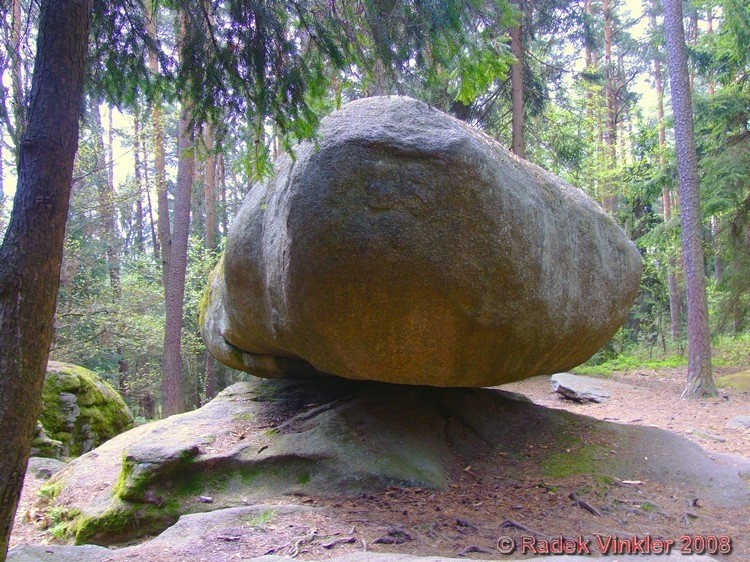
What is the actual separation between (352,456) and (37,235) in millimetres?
3064

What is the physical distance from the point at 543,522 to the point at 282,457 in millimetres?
2265

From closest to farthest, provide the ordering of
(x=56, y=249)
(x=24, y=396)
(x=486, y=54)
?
(x=24, y=396) < (x=56, y=249) < (x=486, y=54)

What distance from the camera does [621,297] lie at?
592cm

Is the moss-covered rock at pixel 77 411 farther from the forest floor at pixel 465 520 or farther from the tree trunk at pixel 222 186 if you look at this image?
the tree trunk at pixel 222 186

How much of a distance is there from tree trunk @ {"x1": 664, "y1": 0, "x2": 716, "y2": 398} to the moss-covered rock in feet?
31.3

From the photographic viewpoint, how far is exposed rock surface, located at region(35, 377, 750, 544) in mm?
4520

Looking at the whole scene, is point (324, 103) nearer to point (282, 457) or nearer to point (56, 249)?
point (56, 249)

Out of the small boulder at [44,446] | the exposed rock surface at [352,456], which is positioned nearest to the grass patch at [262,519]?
the exposed rock surface at [352,456]

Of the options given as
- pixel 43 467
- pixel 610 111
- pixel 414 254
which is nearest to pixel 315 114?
pixel 414 254

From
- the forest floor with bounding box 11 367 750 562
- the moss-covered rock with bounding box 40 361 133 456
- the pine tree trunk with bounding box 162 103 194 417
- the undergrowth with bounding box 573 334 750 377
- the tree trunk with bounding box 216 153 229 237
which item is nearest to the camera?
the forest floor with bounding box 11 367 750 562

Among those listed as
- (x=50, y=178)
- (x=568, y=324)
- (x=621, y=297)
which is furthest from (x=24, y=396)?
(x=621, y=297)

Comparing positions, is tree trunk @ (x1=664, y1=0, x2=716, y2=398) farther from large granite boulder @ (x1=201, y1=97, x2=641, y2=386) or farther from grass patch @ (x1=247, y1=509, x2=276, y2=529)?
grass patch @ (x1=247, y1=509, x2=276, y2=529)

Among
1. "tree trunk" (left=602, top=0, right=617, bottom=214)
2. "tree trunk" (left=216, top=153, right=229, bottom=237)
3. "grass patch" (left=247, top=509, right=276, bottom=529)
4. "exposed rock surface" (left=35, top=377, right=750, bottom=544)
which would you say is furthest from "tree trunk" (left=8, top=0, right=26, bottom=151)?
"tree trunk" (left=602, top=0, right=617, bottom=214)

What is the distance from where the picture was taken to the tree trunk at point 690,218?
8680mm
